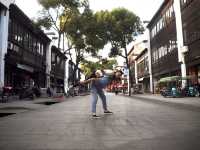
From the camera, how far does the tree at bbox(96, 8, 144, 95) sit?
47.7 m

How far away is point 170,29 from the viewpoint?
37.9 metres

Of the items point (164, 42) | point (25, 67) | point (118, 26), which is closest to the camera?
point (25, 67)

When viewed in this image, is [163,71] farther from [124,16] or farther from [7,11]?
[7,11]

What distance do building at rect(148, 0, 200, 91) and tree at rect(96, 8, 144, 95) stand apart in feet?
11.1

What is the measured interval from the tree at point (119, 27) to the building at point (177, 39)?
11.1 feet

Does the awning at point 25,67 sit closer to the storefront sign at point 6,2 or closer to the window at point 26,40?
the window at point 26,40

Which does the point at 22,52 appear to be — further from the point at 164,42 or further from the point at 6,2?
the point at 164,42

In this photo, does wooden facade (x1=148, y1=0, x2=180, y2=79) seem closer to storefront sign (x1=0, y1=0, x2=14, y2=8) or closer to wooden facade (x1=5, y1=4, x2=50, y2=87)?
wooden facade (x1=5, y1=4, x2=50, y2=87)

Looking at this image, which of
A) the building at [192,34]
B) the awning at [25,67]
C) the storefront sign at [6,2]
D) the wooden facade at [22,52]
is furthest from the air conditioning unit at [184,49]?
the storefront sign at [6,2]

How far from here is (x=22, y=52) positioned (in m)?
32.0

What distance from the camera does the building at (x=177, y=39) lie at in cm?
2909

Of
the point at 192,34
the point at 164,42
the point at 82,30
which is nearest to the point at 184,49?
the point at 192,34

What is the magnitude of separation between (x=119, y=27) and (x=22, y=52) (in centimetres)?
1973

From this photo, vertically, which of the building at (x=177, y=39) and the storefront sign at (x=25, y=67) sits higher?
the building at (x=177, y=39)
